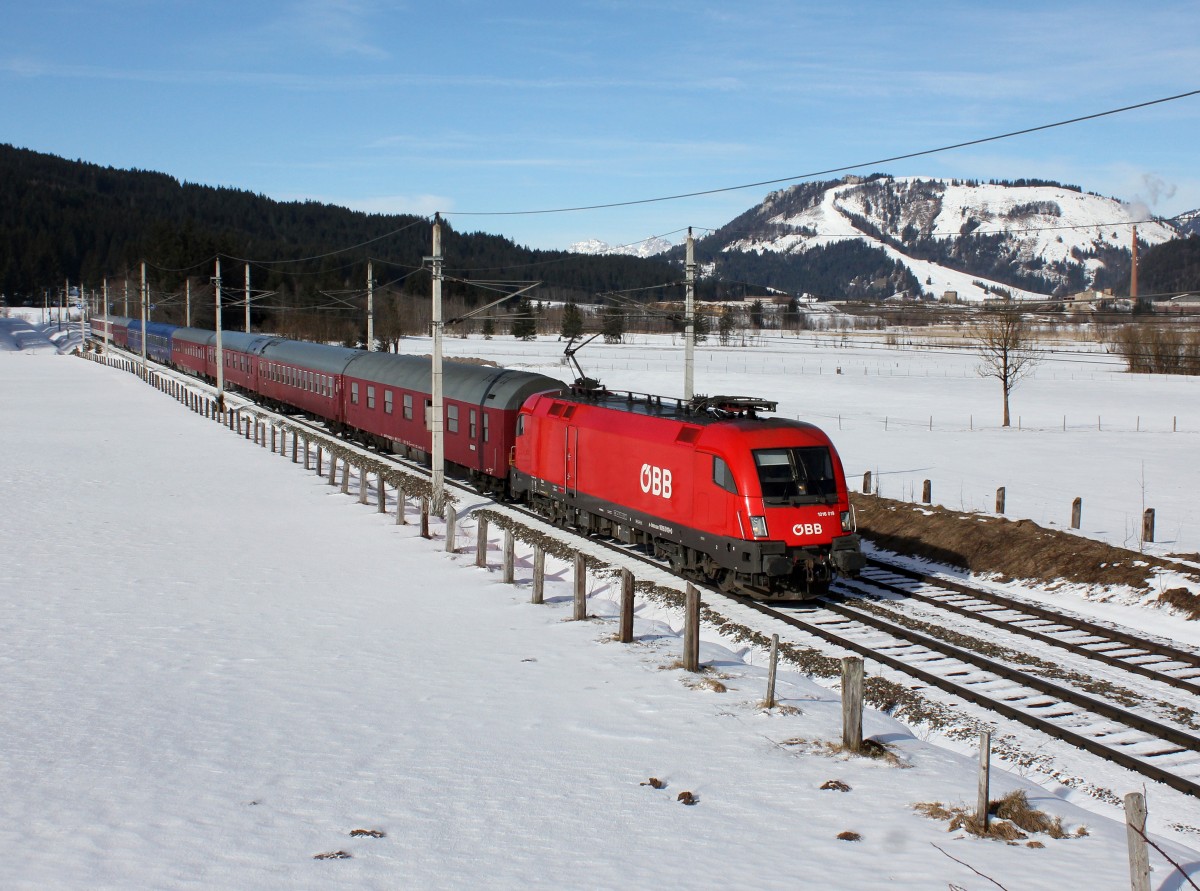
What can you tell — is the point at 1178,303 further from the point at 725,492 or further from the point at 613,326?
the point at 725,492

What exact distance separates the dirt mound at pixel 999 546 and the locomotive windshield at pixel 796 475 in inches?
203

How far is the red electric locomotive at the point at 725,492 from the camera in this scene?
1734 centimetres

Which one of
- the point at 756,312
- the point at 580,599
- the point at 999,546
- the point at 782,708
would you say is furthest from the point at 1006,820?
the point at 756,312

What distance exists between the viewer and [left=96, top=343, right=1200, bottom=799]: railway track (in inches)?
464

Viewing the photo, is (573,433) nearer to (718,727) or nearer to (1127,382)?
(718,727)

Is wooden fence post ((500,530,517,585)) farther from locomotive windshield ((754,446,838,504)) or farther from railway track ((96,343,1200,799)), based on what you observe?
locomotive windshield ((754,446,838,504))

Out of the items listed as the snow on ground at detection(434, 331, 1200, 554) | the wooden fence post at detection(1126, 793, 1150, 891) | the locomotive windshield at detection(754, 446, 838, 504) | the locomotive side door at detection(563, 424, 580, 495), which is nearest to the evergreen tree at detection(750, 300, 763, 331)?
the snow on ground at detection(434, 331, 1200, 554)

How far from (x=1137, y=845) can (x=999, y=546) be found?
15.0 m

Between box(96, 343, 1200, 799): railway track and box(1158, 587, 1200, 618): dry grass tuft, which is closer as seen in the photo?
box(96, 343, 1200, 799): railway track

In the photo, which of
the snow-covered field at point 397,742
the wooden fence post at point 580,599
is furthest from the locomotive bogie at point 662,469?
the wooden fence post at point 580,599

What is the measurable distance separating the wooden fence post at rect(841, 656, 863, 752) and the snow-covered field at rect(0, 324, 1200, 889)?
354 millimetres

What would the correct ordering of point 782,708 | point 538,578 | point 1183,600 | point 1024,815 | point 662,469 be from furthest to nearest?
1. point 662,469
2. point 538,578
3. point 1183,600
4. point 782,708
5. point 1024,815

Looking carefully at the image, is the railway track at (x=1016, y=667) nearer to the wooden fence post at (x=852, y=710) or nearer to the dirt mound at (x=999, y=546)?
the dirt mound at (x=999, y=546)

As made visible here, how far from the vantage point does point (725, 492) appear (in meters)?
17.7
